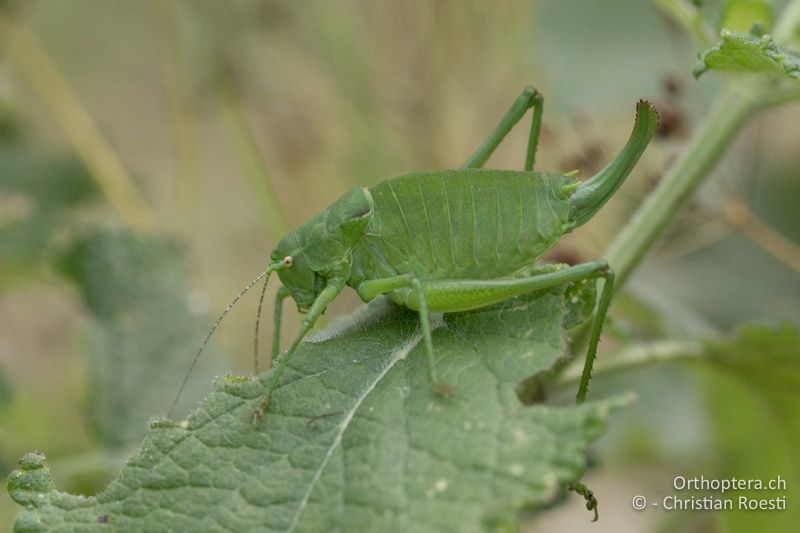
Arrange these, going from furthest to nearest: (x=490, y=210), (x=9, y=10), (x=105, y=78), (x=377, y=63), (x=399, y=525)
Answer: (x=105, y=78) → (x=377, y=63) → (x=9, y=10) → (x=490, y=210) → (x=399, y=525)


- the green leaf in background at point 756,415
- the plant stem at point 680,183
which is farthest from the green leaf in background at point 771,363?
the plant stem at point 680,183

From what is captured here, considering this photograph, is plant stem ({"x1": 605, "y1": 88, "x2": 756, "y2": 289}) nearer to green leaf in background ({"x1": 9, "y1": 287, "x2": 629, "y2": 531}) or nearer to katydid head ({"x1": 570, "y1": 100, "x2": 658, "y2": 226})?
katydid head ({"x1": 570, "y1": 100, "x2": 658, "y2": 226})

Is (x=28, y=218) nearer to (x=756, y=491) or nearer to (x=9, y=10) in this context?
(x=9, y=10)

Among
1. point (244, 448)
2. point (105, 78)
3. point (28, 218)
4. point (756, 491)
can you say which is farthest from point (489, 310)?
→ point (105, 78)

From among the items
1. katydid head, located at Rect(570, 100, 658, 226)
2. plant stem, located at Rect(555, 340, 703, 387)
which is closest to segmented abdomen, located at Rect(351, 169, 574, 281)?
katydid head, located at Rect(570, 100, 658, 226)

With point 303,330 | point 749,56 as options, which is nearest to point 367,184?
point 303,330
